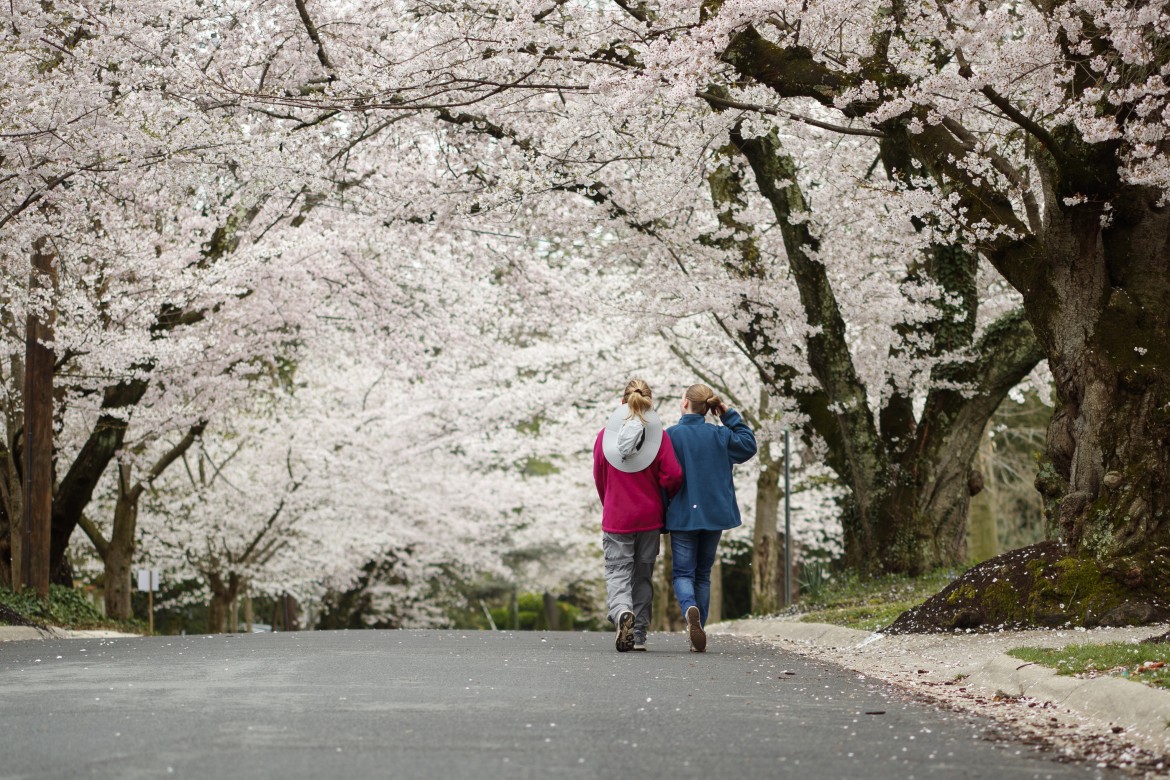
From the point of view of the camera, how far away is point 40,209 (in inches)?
611

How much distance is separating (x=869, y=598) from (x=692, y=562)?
5188mm

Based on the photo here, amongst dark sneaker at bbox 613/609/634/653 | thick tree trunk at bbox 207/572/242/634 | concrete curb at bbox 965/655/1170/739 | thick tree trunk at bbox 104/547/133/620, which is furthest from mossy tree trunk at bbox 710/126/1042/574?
thick tree trunk at bbox 207/572/242/634

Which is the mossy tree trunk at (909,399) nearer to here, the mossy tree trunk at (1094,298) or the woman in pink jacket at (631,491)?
the mossy tree trunk at (1094,298)

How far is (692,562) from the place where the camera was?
34.2 feet

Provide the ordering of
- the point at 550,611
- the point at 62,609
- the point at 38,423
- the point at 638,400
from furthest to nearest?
the point at 550,611, the point at 62,609, the point at 38,423, the point at 638,400

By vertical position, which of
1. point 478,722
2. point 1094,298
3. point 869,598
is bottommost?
point 478,722

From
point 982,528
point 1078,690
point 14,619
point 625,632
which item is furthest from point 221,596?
point 1078,690

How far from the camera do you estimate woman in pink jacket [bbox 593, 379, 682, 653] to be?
1021 cm

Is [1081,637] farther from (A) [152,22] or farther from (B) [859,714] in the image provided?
(A) [152,22]

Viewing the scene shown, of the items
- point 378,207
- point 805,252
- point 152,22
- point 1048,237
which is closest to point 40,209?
point 152,22

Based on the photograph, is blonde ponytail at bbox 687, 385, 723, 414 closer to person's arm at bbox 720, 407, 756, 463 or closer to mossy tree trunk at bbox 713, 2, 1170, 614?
person's arm at bbox 720, 407, 756, 463

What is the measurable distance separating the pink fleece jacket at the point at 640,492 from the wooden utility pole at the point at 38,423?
9524 millimetres

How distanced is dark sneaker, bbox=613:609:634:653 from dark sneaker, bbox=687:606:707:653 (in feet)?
1.47

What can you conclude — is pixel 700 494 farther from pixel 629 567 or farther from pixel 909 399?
pixel 909 399
